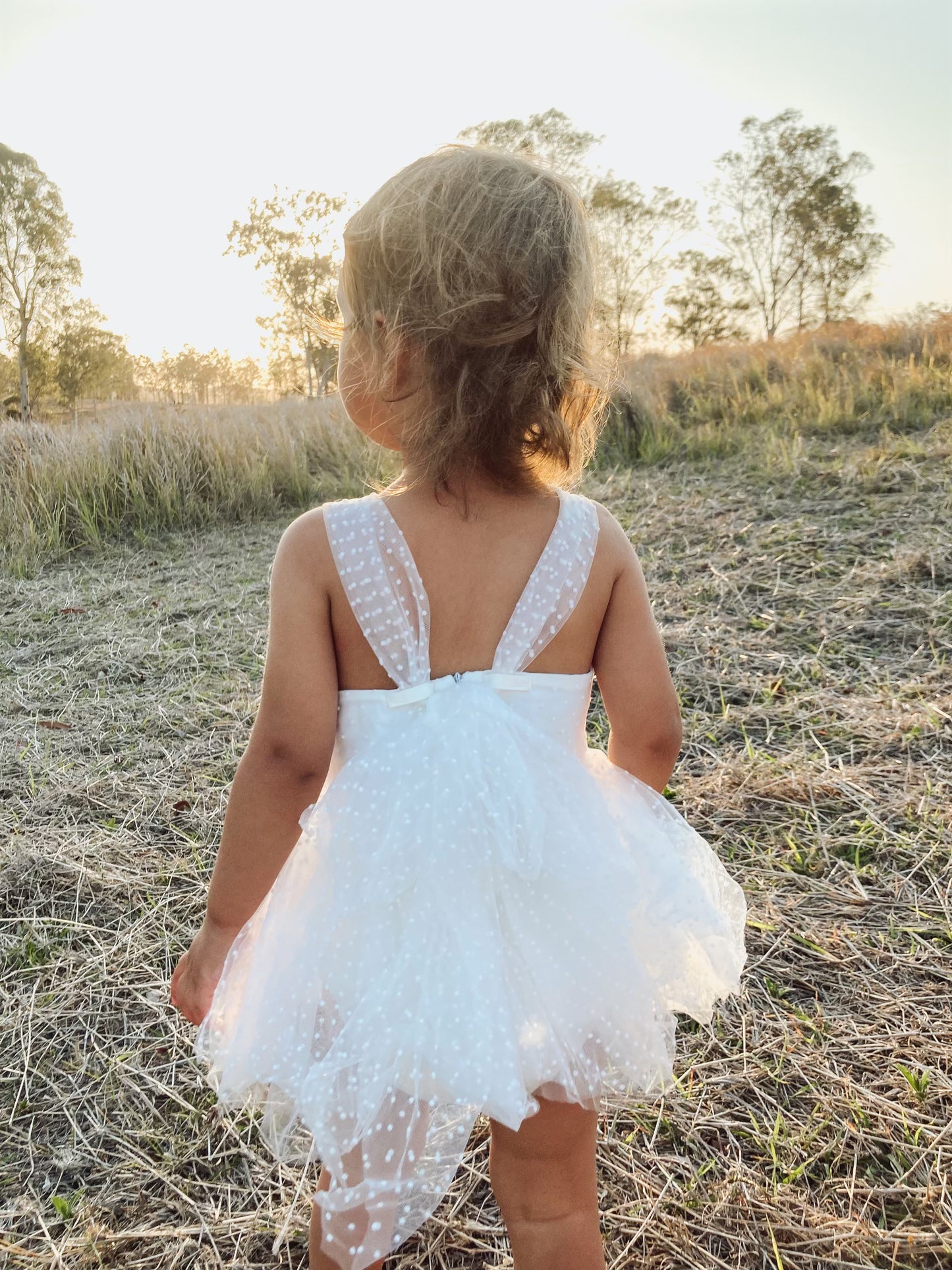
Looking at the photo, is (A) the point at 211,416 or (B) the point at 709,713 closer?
(B) the point at 709,713

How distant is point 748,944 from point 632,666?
1.06 m

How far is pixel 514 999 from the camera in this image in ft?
2.77

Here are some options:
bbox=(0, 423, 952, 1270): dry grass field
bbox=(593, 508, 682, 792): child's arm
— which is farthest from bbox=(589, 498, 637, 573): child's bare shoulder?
bbox=(0, 423, 952, 1270): dry grass field

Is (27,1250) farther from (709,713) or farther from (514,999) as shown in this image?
(709,713)

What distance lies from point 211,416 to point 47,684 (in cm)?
396

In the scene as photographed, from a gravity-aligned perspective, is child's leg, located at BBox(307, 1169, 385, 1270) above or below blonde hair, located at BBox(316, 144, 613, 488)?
below

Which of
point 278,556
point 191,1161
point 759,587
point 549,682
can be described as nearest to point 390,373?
point 278,556

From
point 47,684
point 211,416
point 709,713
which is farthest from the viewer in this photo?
point 211,416

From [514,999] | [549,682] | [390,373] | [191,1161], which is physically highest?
[390,373]

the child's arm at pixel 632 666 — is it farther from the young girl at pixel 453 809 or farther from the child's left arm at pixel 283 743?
the child's left arm at pixel 283 743

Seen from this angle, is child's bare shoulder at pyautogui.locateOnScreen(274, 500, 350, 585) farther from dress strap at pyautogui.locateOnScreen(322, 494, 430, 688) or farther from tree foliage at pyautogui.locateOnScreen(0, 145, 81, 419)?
tree foliage at pyautogui.locateOnScreen(0, 145, 81, 419)

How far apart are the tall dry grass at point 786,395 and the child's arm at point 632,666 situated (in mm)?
4737

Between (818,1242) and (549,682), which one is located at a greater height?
(549,682)

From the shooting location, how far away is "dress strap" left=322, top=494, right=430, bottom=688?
0.90 metres
